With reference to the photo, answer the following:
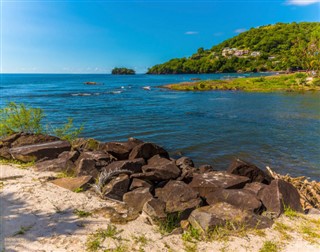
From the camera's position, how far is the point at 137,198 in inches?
321

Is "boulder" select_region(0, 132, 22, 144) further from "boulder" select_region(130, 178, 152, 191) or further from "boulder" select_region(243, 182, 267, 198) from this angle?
"boulder" select_region(243, 182, 267, 198)

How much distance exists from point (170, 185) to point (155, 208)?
4.95 ft

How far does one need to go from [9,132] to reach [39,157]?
4879 millimetres

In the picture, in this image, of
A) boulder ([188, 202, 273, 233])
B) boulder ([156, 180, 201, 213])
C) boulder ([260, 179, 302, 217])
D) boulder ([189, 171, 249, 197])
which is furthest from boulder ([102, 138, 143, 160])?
boulder ([260, 179, 302, 217])

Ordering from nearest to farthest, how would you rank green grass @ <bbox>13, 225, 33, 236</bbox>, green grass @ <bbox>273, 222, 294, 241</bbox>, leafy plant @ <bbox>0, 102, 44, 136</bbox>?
1. green grass @ <bbox>13, 225, 33, 236</bbox>
2. green grass @ <bbox>273, 222, 294, 241</bbox>
3. leafy plant @ <bbox>0, 102, 44, 136</bbox>

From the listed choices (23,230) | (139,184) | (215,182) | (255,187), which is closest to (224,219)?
(215,182)

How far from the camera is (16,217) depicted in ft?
22.8

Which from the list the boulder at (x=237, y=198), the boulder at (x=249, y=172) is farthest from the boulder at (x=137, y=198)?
the boulder at (x=249, y=172)

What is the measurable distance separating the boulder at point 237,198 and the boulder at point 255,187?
304mm

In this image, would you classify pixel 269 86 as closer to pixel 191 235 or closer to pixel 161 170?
pixel 161 170

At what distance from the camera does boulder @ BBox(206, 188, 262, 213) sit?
308 inches

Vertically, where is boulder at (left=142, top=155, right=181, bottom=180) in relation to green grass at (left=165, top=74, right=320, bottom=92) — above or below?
below

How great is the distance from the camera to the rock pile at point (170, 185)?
289 inches

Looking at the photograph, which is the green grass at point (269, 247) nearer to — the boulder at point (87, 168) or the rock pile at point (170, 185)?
the rock pile at point (170, 185)
